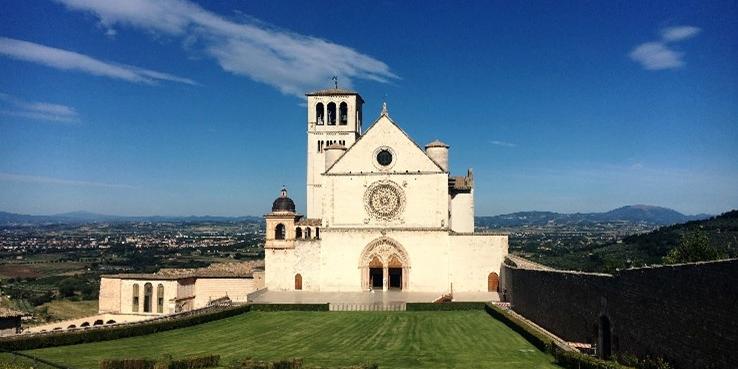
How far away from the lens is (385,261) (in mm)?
47812

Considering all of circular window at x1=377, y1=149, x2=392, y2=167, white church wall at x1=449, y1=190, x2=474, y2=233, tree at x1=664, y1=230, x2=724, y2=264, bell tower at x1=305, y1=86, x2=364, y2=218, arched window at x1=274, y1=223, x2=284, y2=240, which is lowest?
tree at x1=664, y1=230, x2=724, y2=264

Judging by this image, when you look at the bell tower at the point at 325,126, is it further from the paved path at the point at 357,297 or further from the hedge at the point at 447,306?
the hedge at the point at 447,306

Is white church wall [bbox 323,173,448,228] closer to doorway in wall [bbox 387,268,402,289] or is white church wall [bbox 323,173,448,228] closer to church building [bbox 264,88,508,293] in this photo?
church building [bbox 264,88,508,293]

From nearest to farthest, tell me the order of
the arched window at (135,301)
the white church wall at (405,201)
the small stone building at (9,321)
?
1. the small stone building at (9,321)
2. the arched window at (135,301)
3. the white church wall at (405,201)

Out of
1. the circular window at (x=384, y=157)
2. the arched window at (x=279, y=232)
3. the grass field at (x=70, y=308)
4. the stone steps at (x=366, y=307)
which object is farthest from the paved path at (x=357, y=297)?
the grass field at (x=70, y=308)

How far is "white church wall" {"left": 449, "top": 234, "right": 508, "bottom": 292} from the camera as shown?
46.5 m

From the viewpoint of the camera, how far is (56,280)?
94.0m

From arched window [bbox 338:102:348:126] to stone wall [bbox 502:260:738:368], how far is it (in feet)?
105

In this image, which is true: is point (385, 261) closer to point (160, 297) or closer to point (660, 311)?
point (160, 297)

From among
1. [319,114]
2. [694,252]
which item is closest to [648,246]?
[319,114]

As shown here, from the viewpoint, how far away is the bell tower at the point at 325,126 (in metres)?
55.4

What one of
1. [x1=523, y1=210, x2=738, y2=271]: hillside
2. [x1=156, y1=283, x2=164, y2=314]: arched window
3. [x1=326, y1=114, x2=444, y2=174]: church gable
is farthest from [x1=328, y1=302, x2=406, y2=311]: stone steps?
[x1=523, y1=210, x2=738, y2=271]: hillside

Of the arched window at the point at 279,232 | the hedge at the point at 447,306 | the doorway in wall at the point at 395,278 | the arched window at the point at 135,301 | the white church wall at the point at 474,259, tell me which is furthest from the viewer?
the arched window at the point at 279,232

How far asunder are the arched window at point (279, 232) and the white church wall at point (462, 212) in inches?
529
